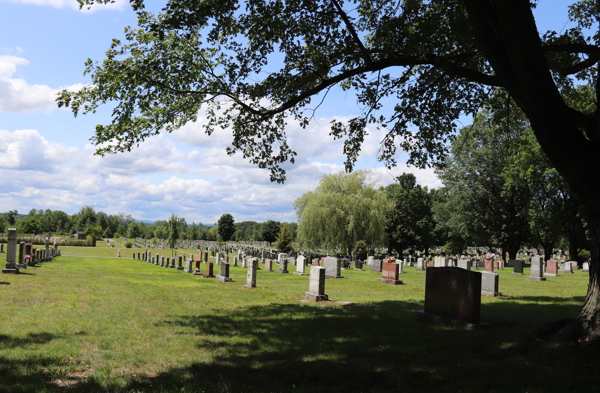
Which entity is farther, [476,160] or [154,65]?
[476,160]

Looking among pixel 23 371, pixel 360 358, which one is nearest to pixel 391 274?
pixel 360 358

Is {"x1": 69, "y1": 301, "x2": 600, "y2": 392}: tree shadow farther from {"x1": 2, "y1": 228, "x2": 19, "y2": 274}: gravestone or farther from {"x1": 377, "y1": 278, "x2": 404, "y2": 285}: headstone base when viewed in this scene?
{"x1": 2, "y1": 228, "x2": 19, "y2": 274}: gravestone

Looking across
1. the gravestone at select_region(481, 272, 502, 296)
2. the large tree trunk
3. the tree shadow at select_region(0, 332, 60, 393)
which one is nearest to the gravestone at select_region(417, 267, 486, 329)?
the large tree trunk

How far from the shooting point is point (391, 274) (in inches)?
787

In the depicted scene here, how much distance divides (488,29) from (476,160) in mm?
36066

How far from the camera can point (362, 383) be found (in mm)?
5328

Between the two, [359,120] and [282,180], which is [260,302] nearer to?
[282,180]

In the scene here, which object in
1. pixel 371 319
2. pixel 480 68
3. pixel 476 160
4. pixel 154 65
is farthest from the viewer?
pixel 476 160

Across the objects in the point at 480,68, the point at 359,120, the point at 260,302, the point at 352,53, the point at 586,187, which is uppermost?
the point at 480,68

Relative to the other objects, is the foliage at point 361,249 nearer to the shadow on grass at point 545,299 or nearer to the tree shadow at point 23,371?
the shadow on grass at point 545,299

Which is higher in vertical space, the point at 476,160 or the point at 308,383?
the point at 476,160

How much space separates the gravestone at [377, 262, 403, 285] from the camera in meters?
19.6

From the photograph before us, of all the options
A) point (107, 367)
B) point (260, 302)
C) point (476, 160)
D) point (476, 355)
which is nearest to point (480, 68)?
point (476, 355)

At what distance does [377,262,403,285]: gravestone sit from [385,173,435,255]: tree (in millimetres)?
32209
